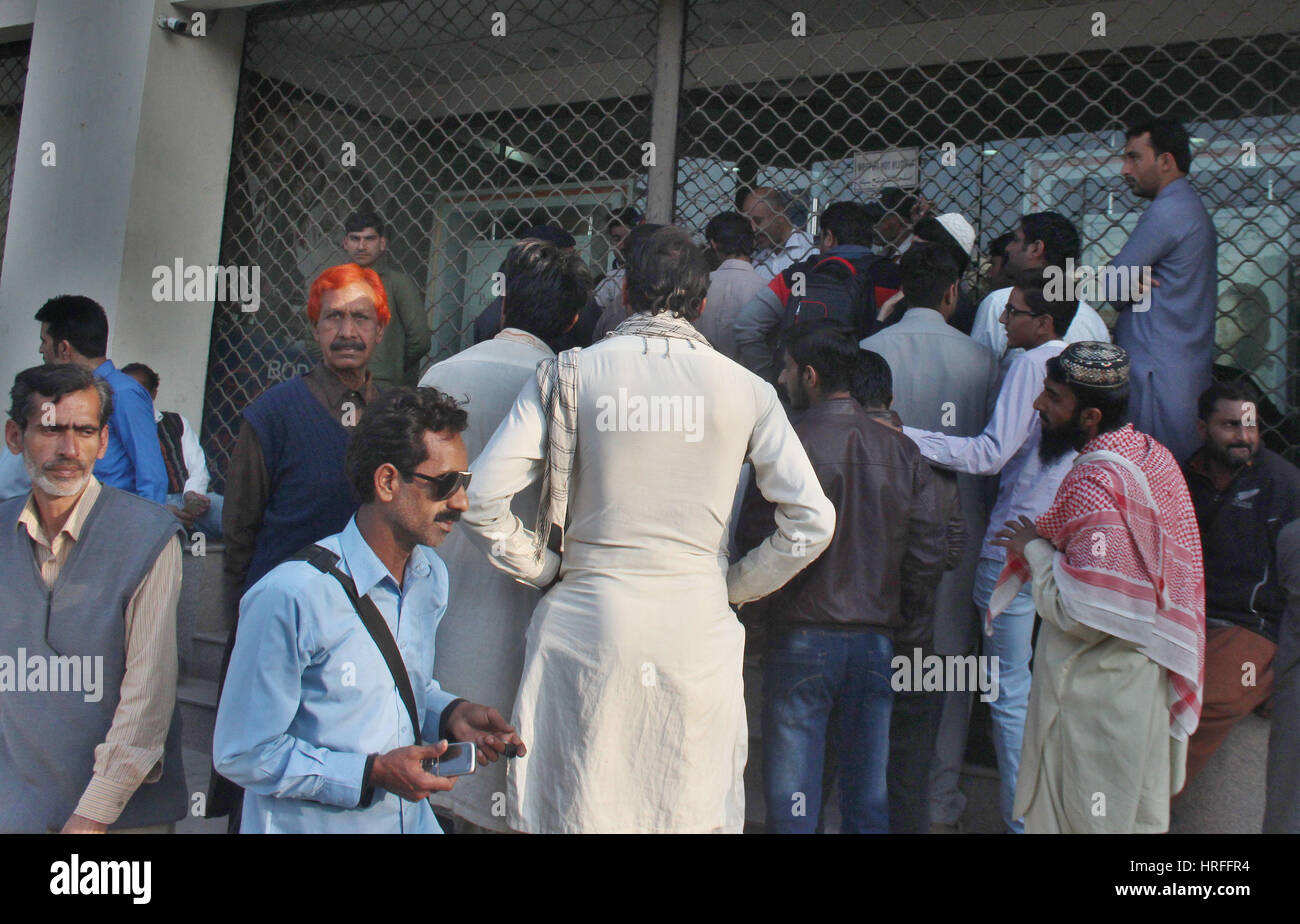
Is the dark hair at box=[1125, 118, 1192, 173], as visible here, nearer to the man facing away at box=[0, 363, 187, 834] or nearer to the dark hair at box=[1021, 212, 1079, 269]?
the dark hair at box=[1021, 212, 1079, 269]

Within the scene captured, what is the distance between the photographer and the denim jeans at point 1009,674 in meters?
3.66

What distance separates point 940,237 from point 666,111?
1.31 m

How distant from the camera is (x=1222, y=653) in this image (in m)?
3.38

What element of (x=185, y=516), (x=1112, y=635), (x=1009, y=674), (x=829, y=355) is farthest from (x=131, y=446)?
(x=1112, y=635)

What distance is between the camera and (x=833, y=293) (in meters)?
4.02

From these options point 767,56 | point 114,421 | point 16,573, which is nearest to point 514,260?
point 16,573

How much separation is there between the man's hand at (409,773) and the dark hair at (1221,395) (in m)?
A: 2.65

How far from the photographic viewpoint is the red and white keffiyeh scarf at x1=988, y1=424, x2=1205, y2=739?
2953mm

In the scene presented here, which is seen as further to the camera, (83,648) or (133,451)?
(133,451)

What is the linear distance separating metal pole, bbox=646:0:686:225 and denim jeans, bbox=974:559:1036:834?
81.1 inches

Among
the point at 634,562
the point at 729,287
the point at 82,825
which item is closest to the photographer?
the point at 82,825

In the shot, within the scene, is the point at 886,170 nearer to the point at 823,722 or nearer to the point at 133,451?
the point at 823,722

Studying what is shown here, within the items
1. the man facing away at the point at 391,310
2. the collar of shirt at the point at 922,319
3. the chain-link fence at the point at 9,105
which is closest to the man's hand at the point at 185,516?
the man facing away at the point at 391,310

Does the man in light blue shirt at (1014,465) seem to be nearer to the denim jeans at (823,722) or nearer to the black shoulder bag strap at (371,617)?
the denim jeans at (823,722)
